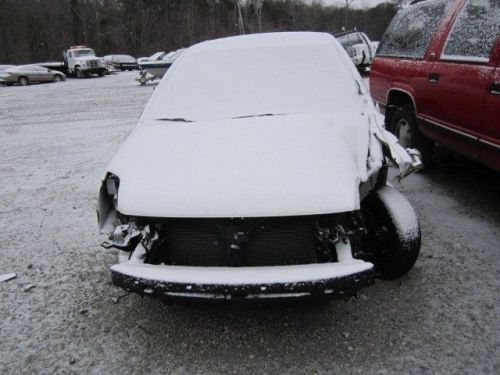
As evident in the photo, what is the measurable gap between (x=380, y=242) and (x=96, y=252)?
229 cm

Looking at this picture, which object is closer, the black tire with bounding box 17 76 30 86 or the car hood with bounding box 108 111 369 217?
the car hood with bounding box 108 111 369 217

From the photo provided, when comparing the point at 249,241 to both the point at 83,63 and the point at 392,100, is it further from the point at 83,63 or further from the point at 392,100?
the point at 83,63

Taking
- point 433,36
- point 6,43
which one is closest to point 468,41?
point 433,36

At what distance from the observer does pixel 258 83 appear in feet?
11.1

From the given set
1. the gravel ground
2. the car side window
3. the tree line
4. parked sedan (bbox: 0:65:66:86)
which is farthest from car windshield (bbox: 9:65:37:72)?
the car side window

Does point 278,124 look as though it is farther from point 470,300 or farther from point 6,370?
point 6,370

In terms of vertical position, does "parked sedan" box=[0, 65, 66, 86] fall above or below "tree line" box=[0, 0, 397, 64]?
below

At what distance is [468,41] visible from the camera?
3898 mm

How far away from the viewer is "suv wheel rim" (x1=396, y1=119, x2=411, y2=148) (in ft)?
16.4

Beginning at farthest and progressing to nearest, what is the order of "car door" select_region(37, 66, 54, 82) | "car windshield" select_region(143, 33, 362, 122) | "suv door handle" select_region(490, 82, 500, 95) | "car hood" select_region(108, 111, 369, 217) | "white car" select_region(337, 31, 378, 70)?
"car door" select_region(37, 66, 54, 82) < "white car" select_region(337, 31, 378, 70) < "suv door handle" select_region(490, 82, 500, 95) < "car windshield" select_region(143, 33, 362, 122) < "car hood" select_region(108, 111, 369, 217)

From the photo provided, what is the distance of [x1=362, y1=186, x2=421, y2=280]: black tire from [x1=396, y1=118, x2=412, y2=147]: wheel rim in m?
2.40

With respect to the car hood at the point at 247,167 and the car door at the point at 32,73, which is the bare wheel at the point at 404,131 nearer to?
the car hood at the point at 247,167

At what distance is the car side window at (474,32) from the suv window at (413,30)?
415 mm

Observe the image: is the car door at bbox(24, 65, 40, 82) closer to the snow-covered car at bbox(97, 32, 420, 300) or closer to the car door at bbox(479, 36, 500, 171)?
the snow-covered car at bbox(97, 32, 420, 300)
